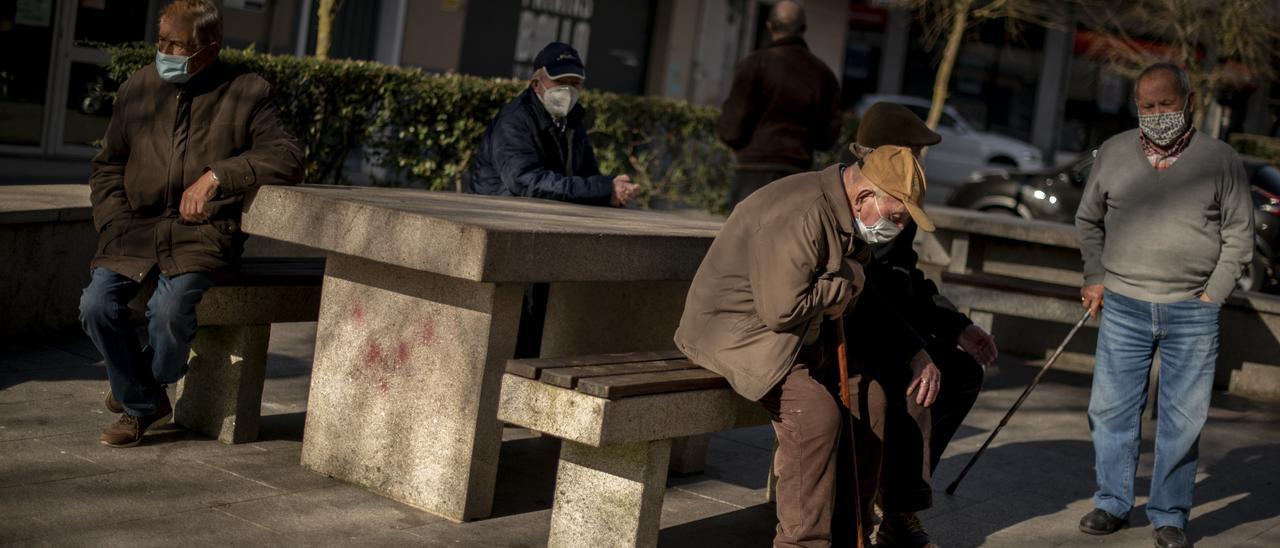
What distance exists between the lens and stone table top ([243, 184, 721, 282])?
4.97 metres

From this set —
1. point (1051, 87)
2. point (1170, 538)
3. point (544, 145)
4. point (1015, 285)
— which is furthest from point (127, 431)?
point (1051, 87)

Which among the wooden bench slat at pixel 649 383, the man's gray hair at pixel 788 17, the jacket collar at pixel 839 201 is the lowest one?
the wooden bench slat at pixel 649 383

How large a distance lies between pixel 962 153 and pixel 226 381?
800 inches

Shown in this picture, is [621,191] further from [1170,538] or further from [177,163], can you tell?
[1170,538]

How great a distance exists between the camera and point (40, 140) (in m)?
12.7

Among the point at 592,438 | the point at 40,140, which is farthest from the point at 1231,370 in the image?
the point at 40,140

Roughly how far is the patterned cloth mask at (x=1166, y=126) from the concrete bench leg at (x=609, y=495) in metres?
2.46

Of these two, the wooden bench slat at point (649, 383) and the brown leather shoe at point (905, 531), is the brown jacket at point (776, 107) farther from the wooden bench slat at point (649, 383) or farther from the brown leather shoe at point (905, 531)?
the wooden bench slat at point (649, 383)

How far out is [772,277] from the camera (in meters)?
4.76

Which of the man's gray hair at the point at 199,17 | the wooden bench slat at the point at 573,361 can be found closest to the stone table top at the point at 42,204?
the man's gray hair at the point at 199,17

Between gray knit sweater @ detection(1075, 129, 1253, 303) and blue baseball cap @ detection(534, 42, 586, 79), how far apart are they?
2301 millimetres

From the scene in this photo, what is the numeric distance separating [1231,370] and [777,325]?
242 inches

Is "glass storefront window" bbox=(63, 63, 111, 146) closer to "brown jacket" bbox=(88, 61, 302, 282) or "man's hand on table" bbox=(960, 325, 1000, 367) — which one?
"brown jacket" bbox=(88, 61, 302, 282)

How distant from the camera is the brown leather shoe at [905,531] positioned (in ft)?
18.3
